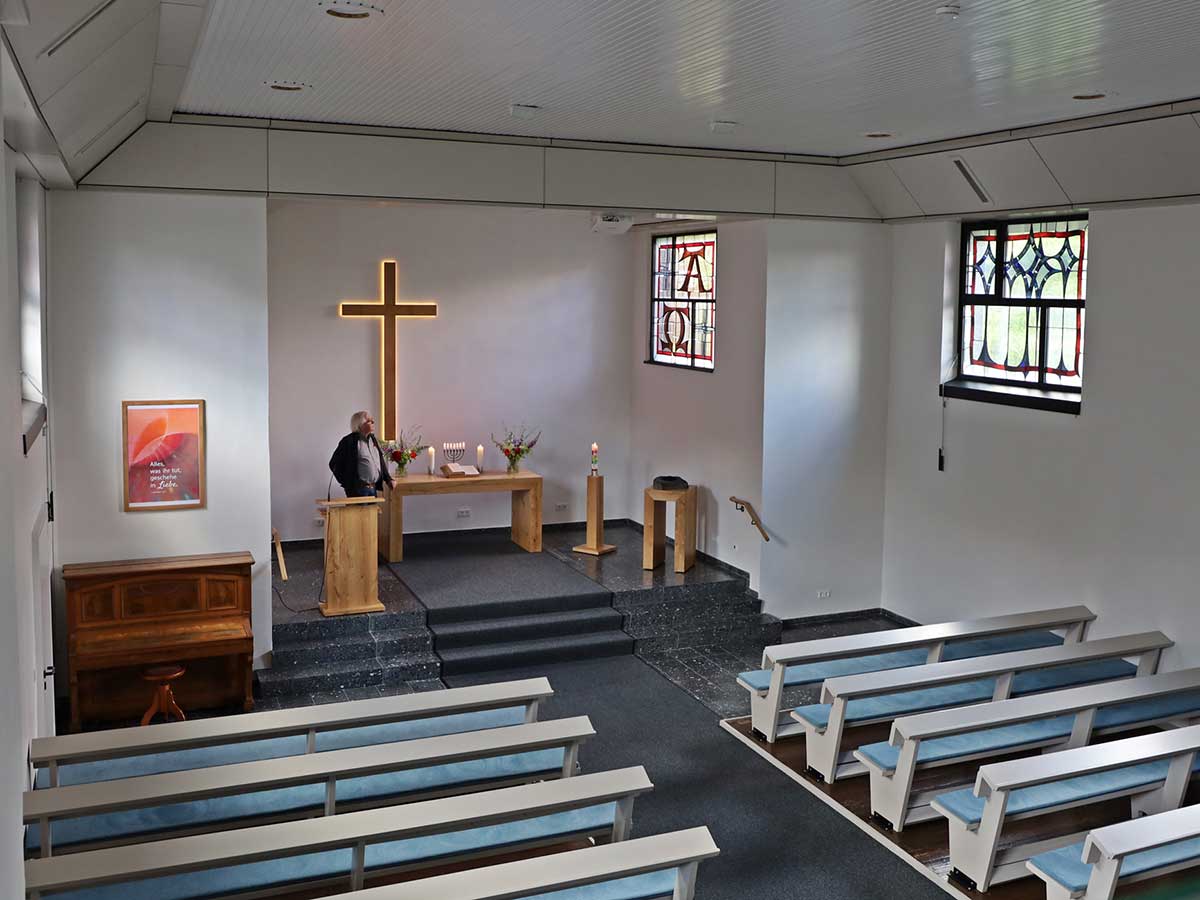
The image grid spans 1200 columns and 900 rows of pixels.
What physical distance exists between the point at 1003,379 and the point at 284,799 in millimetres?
6091

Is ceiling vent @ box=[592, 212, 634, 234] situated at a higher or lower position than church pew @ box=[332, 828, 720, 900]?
higher

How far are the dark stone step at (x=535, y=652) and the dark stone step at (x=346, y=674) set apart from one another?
0.17m

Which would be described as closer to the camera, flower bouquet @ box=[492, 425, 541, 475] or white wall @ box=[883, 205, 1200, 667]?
white wall @ box=[883, 205, 1200, 667]

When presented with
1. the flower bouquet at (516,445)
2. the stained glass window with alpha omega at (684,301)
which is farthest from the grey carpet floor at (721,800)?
the stained glass window with alpha omega at (684,301)

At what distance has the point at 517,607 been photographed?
9.03 m

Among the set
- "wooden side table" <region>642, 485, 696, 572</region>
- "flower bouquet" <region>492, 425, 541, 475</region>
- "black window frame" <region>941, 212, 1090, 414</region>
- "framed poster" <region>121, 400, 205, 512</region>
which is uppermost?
"black window frame" <region>941, 212, 1090, 414</region>

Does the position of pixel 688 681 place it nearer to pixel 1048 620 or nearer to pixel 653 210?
pixel 1048 620

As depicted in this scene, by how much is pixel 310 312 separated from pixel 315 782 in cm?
606

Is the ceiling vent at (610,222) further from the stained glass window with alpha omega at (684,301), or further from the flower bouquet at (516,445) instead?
the flower bouquet at (516,445)

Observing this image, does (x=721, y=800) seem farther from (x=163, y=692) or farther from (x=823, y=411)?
(x=823, y=411)

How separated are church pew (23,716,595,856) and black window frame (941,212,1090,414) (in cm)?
448

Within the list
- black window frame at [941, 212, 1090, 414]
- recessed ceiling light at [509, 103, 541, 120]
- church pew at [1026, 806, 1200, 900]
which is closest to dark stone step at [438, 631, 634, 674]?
black window frame at [941, 212, 1090, 414]

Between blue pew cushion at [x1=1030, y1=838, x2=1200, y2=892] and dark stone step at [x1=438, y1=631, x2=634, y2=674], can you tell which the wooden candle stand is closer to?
dark stone step at [x1=438, y1=631, x2=634, y2=674]

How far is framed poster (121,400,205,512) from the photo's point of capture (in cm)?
744
